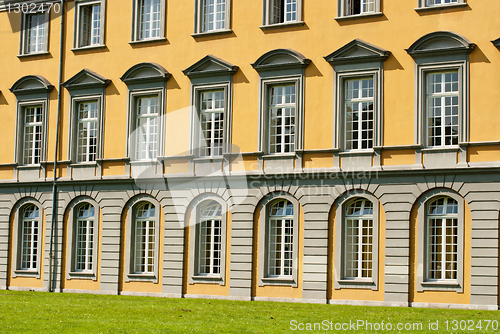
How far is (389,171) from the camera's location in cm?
2561

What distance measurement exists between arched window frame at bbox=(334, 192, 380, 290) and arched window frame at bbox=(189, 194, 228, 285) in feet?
14.6

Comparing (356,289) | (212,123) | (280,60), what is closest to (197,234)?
(212,123)

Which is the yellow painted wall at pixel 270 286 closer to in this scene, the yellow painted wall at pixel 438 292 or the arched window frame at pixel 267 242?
the arched window frame at pixel 267 242

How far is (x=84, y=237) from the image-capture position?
104ft

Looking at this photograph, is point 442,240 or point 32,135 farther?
point 32,135

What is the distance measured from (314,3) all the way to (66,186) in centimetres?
1298

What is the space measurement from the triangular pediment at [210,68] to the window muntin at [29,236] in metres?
9.59

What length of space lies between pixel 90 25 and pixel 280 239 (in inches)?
514

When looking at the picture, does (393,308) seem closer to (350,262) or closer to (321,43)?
(350,262)

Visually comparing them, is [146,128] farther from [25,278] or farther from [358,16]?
[358,16]

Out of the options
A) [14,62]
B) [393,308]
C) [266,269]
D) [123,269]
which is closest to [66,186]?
[123,269]

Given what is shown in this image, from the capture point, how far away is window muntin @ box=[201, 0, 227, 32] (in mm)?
29656

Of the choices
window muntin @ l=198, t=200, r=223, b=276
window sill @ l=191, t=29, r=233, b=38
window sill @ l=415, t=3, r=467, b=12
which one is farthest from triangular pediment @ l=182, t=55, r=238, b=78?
window sill @ l=415, t=3, r=467, b=12

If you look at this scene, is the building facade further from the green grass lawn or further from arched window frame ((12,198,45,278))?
the green grass lawn
